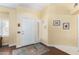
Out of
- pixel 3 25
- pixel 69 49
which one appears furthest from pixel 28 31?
pixel 69 49

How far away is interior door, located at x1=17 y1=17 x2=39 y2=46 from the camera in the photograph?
1.88 meters

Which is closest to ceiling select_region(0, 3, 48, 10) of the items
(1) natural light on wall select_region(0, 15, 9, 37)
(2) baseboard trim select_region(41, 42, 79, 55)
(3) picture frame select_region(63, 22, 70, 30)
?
(1) natural light on wall select_region(0, 15, 9, 37)

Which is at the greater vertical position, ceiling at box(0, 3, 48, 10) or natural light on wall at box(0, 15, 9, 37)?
ceiling at box(0, 3, 48, 10)

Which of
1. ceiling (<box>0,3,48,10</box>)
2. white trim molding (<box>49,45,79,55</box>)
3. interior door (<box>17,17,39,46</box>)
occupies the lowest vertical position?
white trim molding (<box>49,45,79,55</box>)

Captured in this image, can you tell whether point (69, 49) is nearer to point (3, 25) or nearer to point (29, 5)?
point (29, 5)

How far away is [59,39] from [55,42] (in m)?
Result: 0.10

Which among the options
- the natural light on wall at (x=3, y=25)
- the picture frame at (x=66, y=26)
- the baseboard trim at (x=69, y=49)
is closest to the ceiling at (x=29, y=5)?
the natural light on wall at (x=3, y=25)

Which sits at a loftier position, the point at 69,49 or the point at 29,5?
the point at 29,5

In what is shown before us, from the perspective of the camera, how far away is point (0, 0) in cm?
183

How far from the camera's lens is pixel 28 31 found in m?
1.91

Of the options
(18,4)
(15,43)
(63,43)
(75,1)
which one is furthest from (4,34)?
(75,1)

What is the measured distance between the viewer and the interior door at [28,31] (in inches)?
73.9

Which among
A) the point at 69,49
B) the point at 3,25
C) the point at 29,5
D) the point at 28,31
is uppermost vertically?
the point at 29,5

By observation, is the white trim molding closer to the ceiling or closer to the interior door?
the interior door
